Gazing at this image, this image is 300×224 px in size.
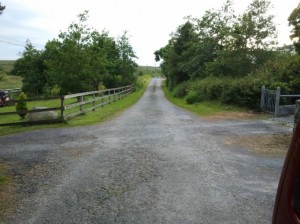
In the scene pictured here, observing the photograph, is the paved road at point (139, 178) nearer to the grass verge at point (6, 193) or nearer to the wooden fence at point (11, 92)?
the grass verge at point (6, 193)

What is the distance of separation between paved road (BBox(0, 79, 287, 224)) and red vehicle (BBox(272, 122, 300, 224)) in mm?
2660

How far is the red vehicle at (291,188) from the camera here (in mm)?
1627

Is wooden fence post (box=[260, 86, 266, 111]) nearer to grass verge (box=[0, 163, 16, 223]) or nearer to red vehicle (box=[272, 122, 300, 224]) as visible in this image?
grass verge (box=[0, 163, 16, 223])

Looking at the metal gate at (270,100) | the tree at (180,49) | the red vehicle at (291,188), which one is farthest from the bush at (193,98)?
the red vehicle at (291,188)

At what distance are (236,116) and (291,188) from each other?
13.6 metres

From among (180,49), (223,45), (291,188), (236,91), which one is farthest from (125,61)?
(291,188)

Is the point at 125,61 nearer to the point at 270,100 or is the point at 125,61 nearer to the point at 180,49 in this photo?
the point at 180,49

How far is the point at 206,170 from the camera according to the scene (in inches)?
253

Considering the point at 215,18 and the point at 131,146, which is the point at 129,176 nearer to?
the point at 131,146

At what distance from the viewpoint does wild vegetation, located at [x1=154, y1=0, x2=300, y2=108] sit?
16828mm

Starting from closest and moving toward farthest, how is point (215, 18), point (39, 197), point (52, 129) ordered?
point (39, 197) → point (52, 129) → point (215, 18)

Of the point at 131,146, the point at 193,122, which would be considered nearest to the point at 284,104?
the point at 193,122

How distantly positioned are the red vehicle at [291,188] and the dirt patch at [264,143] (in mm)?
6562

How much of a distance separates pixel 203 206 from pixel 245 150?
154 inches
